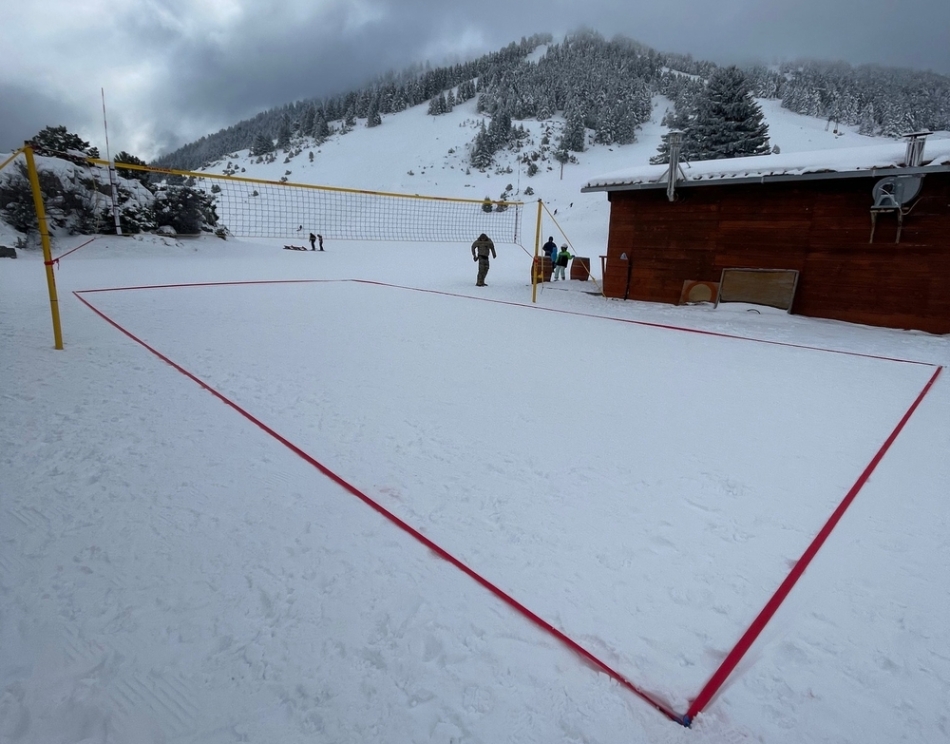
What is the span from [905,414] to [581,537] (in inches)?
134

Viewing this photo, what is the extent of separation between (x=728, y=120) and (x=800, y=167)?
19598 mm

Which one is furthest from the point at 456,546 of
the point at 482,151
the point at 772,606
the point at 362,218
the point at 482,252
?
the point at 482,151

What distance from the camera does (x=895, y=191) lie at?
700 centimetres

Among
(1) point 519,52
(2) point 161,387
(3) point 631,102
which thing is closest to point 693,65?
(1) point 519,52

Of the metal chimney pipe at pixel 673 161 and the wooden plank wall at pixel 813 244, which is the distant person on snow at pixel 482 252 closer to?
the wooden plank wall at pixel 813 244

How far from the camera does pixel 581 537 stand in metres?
2.31

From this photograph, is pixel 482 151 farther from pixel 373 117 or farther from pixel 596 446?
pixel 596 446

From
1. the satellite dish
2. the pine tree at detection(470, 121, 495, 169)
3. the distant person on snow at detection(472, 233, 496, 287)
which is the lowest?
the distant person on snow at detection(472, 233, 496, 287)

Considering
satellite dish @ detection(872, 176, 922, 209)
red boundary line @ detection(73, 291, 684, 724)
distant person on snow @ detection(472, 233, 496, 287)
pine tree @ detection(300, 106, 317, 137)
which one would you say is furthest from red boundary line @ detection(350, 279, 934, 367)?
pine tree @ detection(300, 106, 317, 137)

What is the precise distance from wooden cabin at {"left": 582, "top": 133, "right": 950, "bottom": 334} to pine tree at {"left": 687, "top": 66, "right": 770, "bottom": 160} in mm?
17255

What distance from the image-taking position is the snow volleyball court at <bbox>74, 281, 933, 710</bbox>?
1965mm

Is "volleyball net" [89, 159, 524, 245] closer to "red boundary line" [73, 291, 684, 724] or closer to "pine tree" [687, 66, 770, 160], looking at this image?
"pine tree" [687, 66, 770, 160]

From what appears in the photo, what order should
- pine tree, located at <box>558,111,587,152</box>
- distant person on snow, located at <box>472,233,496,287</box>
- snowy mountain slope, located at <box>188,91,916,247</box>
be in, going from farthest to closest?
pine tree, located at <box>558,111,587,152</box>, snowy mountain slope, located at <box>188,91,916,247</box>, distant person on snow, located at <box>472,233,496,287</box>

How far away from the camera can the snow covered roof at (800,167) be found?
272 inches
